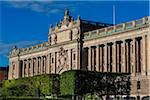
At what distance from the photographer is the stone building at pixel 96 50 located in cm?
7700

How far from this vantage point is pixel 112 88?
7438 centimetres

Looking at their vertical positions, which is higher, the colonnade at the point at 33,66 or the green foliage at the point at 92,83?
the colonnade at the point at 33,66

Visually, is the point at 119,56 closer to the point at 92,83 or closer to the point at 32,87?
the point at 92,83

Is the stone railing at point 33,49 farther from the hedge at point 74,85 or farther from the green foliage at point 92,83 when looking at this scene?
the green foliage at point 92,83

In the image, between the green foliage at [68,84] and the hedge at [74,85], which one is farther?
the hedge at [74,85]

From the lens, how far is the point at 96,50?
296ft

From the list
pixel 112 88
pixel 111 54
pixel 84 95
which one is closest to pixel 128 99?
pixel 112 88

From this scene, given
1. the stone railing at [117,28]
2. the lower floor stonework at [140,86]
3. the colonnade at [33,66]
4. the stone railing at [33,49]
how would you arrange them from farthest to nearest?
the colonnade at [33,66]
the stone railing at [33,49]
the stone railing at [117,28]
the lower floor stonework at [140,86]

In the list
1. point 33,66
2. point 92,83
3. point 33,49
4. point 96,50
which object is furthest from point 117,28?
point 33,66

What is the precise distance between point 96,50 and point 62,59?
1286 centimetres

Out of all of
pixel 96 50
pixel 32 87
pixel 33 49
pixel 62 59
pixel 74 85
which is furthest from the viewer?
pixel 33 49

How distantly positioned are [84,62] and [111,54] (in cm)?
958

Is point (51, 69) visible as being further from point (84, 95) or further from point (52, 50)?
point (84, 95)

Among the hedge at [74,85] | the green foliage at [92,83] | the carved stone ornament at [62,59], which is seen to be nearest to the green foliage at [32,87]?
the hedge at [74,85]
